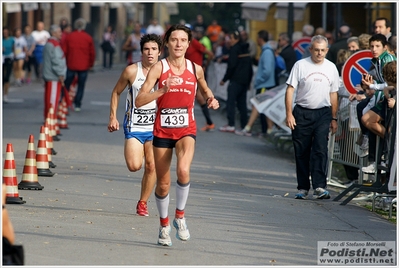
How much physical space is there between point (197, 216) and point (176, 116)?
179 centimetres

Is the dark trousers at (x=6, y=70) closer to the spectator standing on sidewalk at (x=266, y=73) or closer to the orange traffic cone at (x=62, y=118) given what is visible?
the orange traffic cone at (x=62, y=118)

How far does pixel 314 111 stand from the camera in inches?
429

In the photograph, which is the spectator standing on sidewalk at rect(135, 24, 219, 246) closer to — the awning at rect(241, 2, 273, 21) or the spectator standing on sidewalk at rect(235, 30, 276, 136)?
the spectator standing on sidewalk at rect(235, 30, 276, 136)

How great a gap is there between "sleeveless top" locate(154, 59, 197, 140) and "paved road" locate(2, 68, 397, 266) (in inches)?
34.2

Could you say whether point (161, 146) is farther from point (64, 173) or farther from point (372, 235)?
point (64, 173)

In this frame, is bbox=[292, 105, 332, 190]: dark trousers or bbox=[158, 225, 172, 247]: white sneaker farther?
bbox=[292, 105, 332, 190]: dark trousers

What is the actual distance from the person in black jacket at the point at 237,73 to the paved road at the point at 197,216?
2.73 m

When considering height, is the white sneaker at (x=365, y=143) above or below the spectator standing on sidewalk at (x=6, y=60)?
above

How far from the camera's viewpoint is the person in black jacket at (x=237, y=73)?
739 inches

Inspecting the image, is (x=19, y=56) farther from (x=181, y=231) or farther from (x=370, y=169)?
(x=181, y=231)

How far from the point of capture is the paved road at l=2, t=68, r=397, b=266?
719 cm

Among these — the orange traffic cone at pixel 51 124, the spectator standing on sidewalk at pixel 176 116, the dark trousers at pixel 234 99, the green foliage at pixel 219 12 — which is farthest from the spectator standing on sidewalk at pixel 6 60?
the green foliage at pixel 219 12

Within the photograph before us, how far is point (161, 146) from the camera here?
7.73 metres

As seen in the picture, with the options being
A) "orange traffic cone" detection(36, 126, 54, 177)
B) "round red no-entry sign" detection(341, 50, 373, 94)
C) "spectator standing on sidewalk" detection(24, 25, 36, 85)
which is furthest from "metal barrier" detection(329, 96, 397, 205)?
"spectator standing on sidewalk" detection(24, 25, 36, 85)
